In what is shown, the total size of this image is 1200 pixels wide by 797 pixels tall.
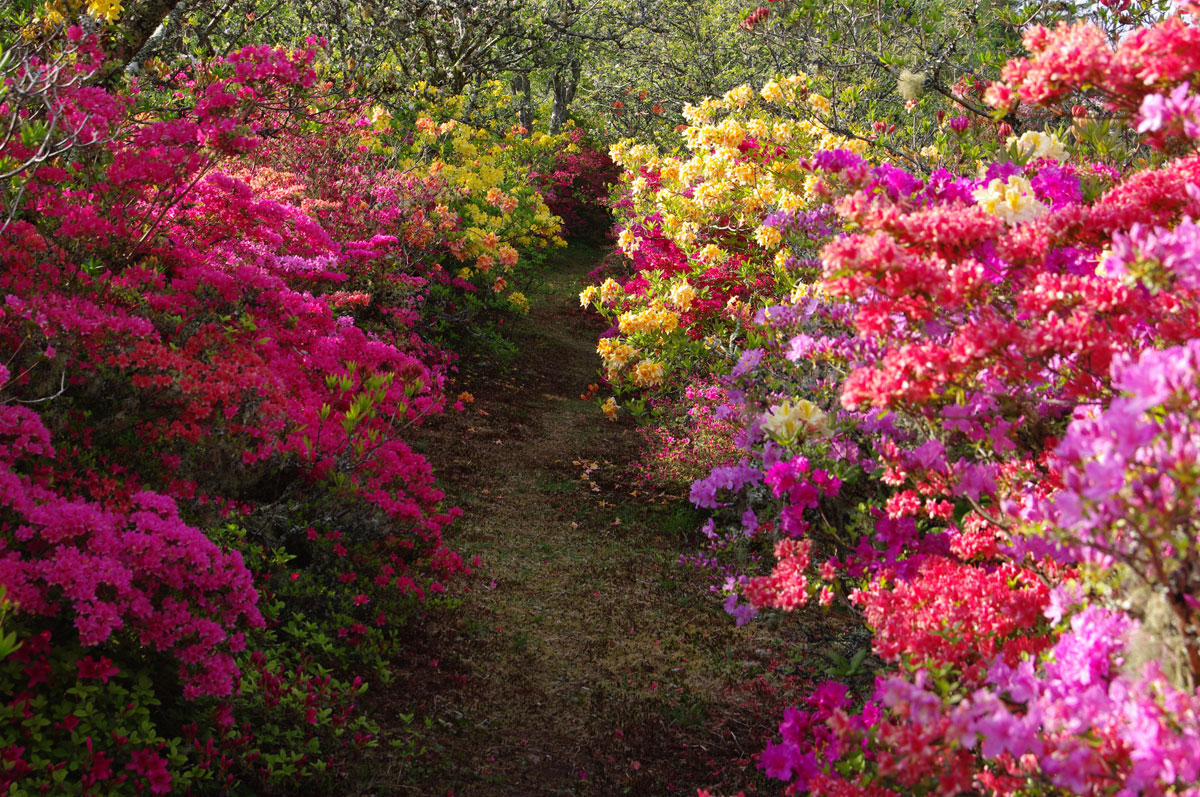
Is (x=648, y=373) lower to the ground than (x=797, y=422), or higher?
lower

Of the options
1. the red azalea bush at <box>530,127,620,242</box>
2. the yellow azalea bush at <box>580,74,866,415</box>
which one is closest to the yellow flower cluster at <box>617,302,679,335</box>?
the yellow azalea bush at <box>580,74,866,415</box>

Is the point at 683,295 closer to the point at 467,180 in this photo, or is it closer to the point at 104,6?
the point at 104,6

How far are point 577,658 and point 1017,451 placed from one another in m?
2.54

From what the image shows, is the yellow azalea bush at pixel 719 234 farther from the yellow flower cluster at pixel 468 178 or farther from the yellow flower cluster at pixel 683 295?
the yellow flower cluster at pixel 468 178

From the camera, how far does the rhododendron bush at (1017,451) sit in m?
1.41

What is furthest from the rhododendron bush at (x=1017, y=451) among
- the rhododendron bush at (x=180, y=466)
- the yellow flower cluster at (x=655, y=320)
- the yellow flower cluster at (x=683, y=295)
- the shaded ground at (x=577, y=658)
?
the yellow flower cluster at (x=655, y=320)

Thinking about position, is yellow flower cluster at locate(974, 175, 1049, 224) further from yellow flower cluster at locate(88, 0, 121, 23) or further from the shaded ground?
yellow flower cluster at locate(88, 0, 121, 23)

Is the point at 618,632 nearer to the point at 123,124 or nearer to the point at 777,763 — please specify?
the point at 777,763

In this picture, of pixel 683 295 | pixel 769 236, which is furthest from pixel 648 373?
pixel 769 236

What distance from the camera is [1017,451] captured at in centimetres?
252

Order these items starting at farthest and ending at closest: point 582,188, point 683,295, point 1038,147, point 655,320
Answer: point 582,188 < point 655,320 < point 683,295 < point 1038,147

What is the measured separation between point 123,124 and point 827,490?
3.75 meters

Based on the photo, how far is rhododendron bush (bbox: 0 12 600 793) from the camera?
235cm

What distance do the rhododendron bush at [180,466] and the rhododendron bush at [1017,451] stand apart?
5.77 feet
